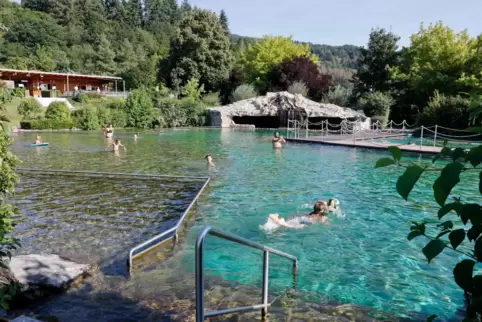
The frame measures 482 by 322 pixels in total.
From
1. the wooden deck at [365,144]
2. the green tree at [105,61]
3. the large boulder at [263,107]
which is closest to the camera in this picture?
the wooden deck at [365,144]

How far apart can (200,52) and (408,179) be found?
162 ft

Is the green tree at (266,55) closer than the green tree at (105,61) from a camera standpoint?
Yes

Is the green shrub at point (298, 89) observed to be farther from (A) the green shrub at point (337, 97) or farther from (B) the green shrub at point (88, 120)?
(B) the green shrub at point (88, 120)

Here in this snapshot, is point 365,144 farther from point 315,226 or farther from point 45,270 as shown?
point 45,270

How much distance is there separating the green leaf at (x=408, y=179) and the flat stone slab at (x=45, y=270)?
16.4 feet

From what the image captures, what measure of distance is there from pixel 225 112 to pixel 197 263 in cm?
3603

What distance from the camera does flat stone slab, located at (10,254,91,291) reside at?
5.07m

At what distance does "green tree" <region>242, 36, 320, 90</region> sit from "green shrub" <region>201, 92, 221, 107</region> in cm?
535

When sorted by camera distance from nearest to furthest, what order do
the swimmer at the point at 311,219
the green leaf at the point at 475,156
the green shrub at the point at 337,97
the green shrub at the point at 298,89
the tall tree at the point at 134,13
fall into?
the green leaf at the point at 475,156 < the swimmer at the point at 311,219 < the green shrub at the point at 298,89 < the green shrub at the point at 337,97 < the tall tree at the point at 134,13

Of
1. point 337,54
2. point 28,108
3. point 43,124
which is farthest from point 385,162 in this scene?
point 337,54

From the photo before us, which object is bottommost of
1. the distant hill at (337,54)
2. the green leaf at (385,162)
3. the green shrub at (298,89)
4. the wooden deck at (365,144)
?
the wooden deck at (365,144)

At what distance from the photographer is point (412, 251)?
286 inches

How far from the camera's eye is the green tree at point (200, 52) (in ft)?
159

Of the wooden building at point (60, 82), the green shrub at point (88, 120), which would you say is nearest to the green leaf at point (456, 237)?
the green shrub at point (88, 120)
